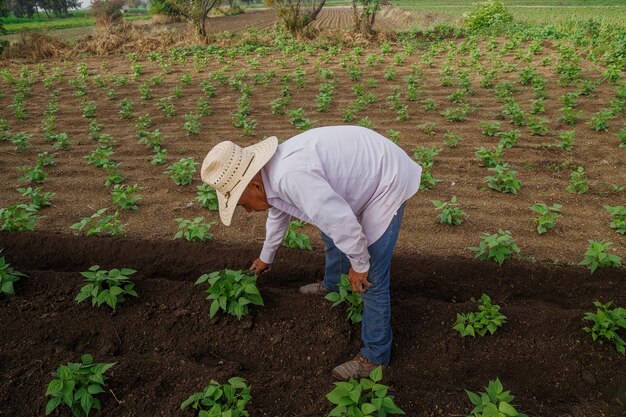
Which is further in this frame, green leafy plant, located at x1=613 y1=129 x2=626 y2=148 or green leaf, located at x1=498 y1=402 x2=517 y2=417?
green leafy plant, located at x1=613 y1=129 x2=626 y2=148

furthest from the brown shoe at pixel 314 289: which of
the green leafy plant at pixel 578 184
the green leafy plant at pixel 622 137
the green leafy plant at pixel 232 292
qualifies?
the green leafy plant at pixel 622 137

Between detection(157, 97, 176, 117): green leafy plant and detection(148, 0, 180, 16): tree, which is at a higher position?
detection(148, 0, 180, 16): tree

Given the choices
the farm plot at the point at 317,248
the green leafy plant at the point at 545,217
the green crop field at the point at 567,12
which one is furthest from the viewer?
the green crop field at the point at 567,12

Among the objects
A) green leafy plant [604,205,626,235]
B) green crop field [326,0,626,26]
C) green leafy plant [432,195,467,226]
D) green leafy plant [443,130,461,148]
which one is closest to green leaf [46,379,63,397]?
green leafy plant [432,195,467,226]

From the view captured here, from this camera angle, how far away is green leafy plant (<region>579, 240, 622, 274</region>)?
3.31 meters

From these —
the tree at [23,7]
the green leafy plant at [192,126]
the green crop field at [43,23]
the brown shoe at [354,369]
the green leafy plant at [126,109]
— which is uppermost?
the tree at [23,7]

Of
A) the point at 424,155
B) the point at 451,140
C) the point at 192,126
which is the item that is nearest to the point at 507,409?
the point at 424,155

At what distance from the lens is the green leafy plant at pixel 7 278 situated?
335cm

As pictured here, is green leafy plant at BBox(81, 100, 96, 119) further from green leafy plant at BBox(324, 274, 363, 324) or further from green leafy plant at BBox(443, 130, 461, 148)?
green leafy plant at BBox(324, 274, 363, 324)

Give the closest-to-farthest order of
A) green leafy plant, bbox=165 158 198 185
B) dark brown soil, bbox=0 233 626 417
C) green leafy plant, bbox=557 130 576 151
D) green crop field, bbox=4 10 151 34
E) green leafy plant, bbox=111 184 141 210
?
dark brown soil, bbox=0 233 626 417, green leafy plant, bbox=111 184 141 210, green leafy plant, bbox=165 158 198 185, green leafy plant, bbox=557 130 576 151, green crop field, bbox=4 10 151 34

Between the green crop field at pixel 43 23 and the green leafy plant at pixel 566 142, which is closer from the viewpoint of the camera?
the green leafy plant at pixel 566 142

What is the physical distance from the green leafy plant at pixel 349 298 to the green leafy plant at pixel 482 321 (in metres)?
0.64

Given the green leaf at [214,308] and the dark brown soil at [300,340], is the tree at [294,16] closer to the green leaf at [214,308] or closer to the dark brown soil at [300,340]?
the dark brown soil at [300,340]

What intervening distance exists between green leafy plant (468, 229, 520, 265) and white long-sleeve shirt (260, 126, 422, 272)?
136 cm
